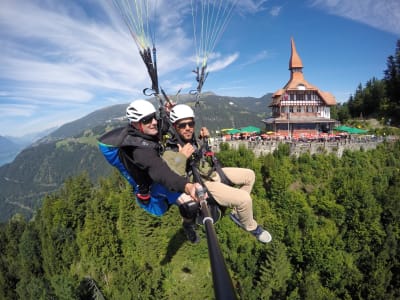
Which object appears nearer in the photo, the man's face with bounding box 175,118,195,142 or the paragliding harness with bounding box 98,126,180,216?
the paragliding harness with bounding box 98,126,180,216

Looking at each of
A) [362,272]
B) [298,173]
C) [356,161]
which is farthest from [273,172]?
[362,272]

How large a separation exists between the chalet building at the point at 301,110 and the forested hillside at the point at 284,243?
783 centimetres

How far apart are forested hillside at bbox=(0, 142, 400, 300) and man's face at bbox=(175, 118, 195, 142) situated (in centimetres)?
2786

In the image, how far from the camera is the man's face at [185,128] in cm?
606

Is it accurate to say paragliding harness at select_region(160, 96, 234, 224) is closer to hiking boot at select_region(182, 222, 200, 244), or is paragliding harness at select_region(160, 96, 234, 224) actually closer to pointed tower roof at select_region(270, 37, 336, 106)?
hiking boot at select_region(182, 222, 200, 244)

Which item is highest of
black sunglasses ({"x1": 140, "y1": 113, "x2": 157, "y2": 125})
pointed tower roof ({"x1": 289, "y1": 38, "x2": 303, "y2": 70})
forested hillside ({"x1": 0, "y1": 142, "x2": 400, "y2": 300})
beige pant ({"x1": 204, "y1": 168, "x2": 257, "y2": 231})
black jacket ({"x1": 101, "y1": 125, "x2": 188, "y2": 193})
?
pointed tower roof ({"x1": 289, "y1": 38, "x2": 303, "y2": 70})

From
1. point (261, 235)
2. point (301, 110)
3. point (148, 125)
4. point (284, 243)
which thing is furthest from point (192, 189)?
point (301, 110)

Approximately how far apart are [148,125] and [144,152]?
2.83 ft

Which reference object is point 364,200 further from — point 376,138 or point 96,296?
point 96,296

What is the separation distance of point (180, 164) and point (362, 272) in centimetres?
4207

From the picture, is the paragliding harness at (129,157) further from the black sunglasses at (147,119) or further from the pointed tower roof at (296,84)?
the pointed tower roof at (296,84)

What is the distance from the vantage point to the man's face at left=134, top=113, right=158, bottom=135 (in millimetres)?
5473

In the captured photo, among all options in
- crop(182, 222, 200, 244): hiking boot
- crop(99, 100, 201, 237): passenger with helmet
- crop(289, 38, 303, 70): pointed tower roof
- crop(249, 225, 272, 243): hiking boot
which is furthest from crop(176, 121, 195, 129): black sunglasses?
crop(289, 38, 303, 70): pointed tower roof

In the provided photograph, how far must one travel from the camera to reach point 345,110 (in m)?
70.5
